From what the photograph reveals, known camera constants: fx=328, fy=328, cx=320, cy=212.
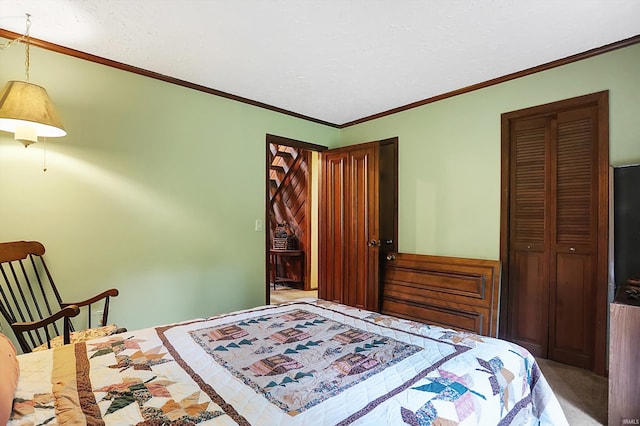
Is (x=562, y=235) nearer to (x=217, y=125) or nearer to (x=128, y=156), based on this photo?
(x=217, y=125)

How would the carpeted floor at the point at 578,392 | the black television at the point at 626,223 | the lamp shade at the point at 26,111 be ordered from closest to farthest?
the lamp shade at the point at 26,111, the carpeted floor at the point at 578,392, the black television at the point at 626,223

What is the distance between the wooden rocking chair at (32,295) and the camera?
83.7 inches

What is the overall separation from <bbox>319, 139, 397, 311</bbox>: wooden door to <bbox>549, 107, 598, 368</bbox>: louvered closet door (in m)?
1.57

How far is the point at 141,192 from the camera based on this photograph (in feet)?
9.30

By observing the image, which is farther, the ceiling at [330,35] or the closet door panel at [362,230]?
the closet door panel at [362,230]

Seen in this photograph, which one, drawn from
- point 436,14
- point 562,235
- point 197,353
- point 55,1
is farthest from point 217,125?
point 562,235

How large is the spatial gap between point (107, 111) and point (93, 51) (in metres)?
0.44

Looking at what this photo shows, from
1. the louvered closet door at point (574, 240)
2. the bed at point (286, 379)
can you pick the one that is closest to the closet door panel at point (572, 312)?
the louvered closet door at point (574, 240)

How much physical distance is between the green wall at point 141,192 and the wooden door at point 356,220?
93 centimetres

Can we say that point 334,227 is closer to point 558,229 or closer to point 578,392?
point 558,229

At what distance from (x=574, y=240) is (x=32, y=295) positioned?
4146mm

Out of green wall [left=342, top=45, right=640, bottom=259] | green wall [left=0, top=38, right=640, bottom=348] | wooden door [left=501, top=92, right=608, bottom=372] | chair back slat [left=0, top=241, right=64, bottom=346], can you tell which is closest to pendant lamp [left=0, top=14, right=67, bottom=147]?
green wall [left=0, top=38, right=640, bottom=348]

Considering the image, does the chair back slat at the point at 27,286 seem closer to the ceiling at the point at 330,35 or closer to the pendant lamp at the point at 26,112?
the pendant lamp at the point at 26,112

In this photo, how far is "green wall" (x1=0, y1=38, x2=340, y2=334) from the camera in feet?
7.90
